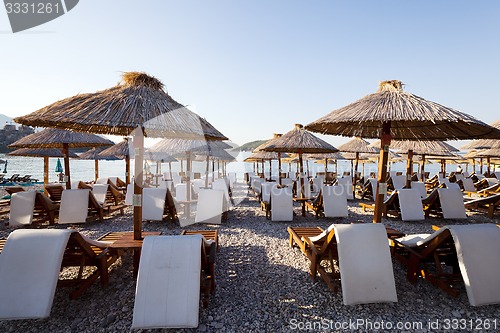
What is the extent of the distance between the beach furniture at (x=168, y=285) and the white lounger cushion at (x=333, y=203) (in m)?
4.64

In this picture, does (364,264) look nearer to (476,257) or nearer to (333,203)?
(476,257)

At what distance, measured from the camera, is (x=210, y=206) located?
5.96 metres

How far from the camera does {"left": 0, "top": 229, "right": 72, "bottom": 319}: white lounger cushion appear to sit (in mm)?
2129

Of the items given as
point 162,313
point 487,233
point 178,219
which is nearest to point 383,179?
point 487,233

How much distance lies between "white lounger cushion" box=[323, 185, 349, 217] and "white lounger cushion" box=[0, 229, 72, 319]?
5454 mm

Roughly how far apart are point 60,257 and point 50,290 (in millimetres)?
282

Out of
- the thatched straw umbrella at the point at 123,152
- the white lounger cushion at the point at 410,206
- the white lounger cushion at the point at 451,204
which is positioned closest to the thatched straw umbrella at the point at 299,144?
the white lounger cushion at the point at 410,206

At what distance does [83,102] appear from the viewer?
313 centimetres

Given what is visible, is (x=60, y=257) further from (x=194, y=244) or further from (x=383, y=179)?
(x=383, y=179)

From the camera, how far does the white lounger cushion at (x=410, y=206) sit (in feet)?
19.5

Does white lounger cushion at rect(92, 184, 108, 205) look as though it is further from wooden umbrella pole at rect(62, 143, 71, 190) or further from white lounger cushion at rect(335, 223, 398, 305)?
white lounger cushion at rect(335, 223, 398, 305)

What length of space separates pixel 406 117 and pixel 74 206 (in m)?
6.85

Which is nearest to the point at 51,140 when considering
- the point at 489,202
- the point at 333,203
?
the point at 333,203

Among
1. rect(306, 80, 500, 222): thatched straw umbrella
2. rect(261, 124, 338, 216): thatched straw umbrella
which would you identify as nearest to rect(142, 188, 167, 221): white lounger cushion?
rect(261, 124, 338, 216): thatched straw umbrella
